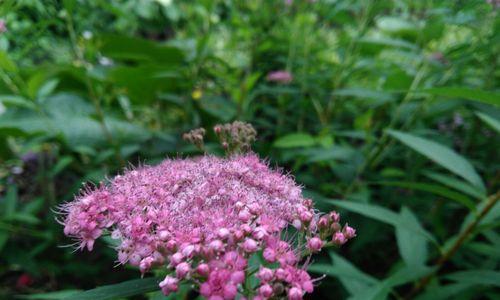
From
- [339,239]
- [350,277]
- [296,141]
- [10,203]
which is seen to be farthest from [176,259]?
[10,203]

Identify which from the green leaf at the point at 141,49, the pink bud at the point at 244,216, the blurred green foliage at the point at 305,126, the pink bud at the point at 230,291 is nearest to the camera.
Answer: the pink bud at the point at 230,291

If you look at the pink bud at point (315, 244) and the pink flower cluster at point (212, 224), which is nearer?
the pink flower cluster at point (212, 224)

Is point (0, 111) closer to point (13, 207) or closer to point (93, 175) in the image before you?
point (13, 207)

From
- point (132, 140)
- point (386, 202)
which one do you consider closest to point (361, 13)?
point (386, 202)

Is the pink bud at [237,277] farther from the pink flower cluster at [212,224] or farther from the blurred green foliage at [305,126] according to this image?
the blurred green foliage at [305,126]

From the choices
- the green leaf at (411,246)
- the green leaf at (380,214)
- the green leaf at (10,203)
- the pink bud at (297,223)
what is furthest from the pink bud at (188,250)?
the green leaf at (10,203)

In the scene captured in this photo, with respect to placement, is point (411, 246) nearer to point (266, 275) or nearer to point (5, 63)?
point (266, 275)

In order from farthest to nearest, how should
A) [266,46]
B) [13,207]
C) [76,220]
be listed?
[266,46] → [13,207] → [76,220]

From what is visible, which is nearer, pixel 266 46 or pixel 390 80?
pixel 390 80
